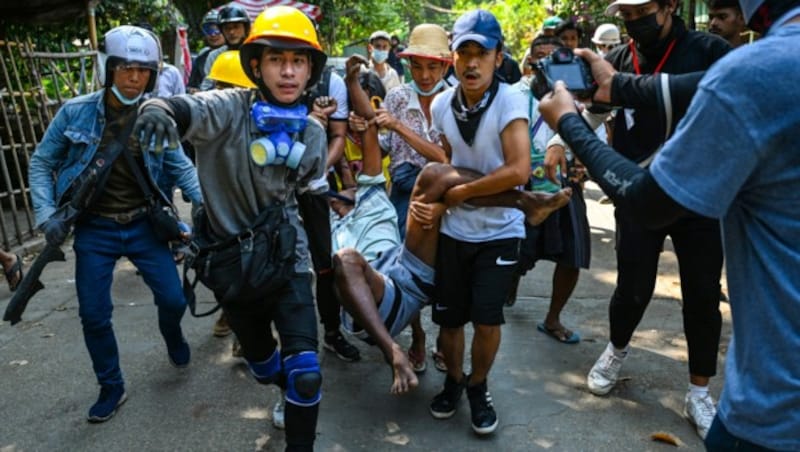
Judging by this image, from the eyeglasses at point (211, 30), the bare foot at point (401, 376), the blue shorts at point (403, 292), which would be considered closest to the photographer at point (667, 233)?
the blue shorts at point (403, 292)

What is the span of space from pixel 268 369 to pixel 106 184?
4.20 ft

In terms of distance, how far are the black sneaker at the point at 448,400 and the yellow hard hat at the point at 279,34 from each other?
1.77 metres

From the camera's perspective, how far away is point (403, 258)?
3.50 m

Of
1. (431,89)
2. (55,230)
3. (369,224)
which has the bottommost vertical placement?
(369,224)


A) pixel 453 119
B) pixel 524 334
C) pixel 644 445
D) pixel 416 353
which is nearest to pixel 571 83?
pixel 453 119

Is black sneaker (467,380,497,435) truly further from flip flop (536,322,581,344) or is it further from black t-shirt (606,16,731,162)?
black t-shirt (606,16,731,162)

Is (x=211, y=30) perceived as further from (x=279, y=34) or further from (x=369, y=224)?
(x=279, y=34)

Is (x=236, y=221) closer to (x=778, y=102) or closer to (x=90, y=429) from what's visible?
(x=90, y=429)

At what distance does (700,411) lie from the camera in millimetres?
3203

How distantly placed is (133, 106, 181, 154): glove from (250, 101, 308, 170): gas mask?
502 millimetres

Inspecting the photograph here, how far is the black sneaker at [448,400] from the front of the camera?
3385 millimetres

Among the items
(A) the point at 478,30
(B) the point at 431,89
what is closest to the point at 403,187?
(B) the point at 431,89

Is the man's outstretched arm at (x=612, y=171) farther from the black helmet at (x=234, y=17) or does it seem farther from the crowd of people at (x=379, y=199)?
the black helmet at (x=234, y=17)

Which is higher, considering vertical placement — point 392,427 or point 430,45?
point 430,45
